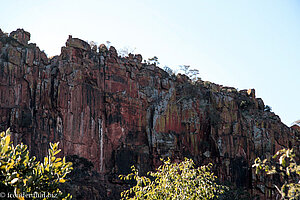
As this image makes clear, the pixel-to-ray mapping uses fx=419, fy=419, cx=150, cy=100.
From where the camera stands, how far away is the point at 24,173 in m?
8.56

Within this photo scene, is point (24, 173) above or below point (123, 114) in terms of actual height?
below

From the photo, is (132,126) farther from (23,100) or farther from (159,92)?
(23,100)

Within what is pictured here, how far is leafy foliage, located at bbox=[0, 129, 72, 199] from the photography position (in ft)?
26.6

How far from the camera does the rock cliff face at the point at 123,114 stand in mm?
34781

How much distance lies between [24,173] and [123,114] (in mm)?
33094

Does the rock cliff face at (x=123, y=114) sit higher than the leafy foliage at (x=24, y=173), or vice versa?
the rock cliff face at (x=123, y=114)

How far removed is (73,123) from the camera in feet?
121

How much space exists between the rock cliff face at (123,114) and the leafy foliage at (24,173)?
82.0 feet

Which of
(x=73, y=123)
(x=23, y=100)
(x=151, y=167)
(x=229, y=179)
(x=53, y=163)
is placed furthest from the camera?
(x=229, y=179)

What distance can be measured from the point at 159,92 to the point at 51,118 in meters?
13.6

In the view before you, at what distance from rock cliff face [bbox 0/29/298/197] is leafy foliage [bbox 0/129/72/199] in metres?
25.0

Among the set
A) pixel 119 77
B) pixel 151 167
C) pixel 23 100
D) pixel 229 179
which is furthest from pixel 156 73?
pixel 23 100

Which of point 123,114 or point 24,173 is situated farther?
point 123,114

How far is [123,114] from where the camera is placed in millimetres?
41656
